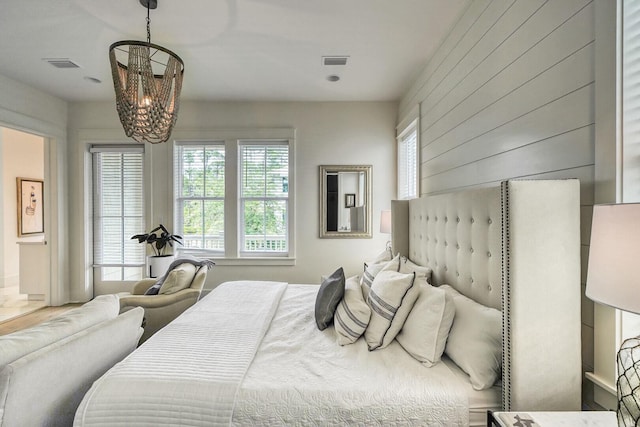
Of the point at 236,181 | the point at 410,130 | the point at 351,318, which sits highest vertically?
the point at 410,130

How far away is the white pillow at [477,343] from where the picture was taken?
130 cm

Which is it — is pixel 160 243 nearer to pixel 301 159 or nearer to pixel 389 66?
pixel 301 159

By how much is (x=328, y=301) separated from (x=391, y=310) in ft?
1.35

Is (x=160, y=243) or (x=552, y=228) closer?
(x=552, y=228)

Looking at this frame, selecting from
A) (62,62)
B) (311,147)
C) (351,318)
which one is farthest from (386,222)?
(62,62)

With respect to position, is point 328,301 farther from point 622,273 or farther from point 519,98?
point 519,98

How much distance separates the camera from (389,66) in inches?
122

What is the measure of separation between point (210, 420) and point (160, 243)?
10.5ft

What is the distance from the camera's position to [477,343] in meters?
1.37

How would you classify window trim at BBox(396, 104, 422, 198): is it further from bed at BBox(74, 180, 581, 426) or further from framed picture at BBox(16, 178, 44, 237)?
framed picture at BBox(16, 178, 44, 237)

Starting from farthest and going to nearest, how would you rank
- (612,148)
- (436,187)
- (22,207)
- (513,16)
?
(22,207) → (436,187) → (513,16) → (612,148)

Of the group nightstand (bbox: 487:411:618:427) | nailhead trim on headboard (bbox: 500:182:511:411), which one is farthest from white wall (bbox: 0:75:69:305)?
nightstand (bbox: 487:411:618:427)

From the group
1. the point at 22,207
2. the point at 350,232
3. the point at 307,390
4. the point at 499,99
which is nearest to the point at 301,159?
the point at 350,232

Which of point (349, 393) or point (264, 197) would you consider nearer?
point (349, 393)
